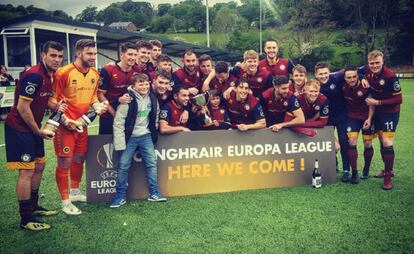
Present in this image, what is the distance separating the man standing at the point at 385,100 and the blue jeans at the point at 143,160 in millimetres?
3507

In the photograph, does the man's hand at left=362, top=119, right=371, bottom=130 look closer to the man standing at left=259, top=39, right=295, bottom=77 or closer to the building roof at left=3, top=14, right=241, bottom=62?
the man standing at left=259, top=39, right=295, bottom=77

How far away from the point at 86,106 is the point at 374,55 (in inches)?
176

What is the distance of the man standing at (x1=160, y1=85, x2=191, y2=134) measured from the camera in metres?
5.75

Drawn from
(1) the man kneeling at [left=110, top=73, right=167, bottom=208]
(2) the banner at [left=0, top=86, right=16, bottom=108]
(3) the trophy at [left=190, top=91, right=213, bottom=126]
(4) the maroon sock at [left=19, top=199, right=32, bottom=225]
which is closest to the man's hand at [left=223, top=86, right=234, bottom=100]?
(3) the trophy at [left=190, top=91, right=213, bottom=126]

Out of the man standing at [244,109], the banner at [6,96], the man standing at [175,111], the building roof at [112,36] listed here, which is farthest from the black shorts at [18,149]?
the building roof at [112,36]

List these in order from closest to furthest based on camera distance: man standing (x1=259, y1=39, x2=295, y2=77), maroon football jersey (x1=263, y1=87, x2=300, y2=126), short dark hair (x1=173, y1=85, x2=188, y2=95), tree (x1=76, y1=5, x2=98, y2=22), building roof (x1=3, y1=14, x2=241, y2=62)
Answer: short dark hair (x1=173, y1=85, x2=188, y2=95) → maroon football jersey (x1=263, y1=87, x2=300, y2=126) → man standing (x1=259, y1=39, x2=295, y2=77) → building roof (x1=3, y1=14, x2=241, y2=62) → tree (x1=76, y1=5, x2=98, y2=22)

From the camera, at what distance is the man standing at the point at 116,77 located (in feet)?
→ 18.9

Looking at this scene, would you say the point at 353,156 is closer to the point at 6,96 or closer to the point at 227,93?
the point at 227,93

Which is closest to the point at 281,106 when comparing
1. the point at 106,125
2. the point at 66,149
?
the point at 106,125

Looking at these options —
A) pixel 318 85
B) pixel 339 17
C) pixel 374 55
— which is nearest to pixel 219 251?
pixel 318 85

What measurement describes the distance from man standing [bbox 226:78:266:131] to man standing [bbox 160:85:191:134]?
79 centimetres

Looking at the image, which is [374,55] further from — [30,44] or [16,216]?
[30,44]

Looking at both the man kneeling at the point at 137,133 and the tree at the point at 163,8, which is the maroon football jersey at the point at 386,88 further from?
the tree at the point at 163,8

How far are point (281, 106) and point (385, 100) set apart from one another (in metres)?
1.62
